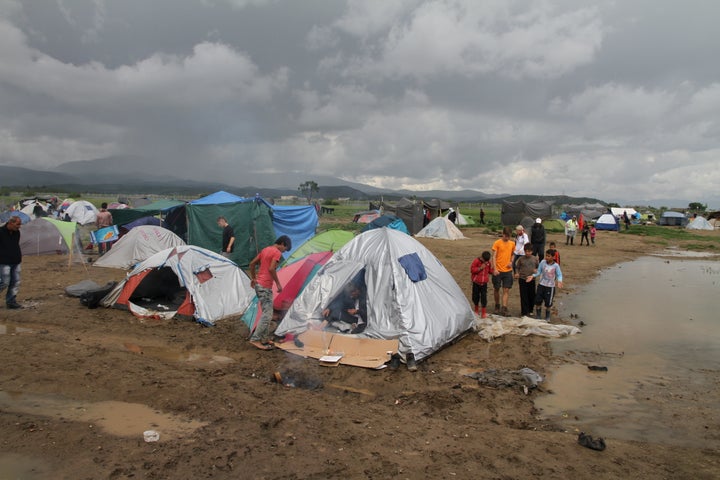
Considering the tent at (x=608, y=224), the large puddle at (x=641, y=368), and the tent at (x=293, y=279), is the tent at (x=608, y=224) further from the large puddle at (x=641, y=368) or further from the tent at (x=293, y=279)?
the tent at (x=293, y=279)

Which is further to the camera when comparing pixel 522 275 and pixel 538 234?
pixel 538 234

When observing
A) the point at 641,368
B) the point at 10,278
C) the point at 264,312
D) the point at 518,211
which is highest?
the point at 518,211

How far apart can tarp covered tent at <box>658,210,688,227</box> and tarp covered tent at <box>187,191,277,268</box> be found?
161 feet

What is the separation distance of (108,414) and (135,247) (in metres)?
11.5

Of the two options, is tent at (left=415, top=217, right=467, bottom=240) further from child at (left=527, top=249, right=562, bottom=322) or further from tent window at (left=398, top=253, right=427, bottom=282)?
tent window at (left=398, top=253, right=427, bottom=282)

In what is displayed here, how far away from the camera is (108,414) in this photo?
15.9 feet

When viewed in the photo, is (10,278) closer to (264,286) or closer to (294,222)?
(264,286)

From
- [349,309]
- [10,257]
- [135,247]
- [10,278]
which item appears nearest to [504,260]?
[349,309]

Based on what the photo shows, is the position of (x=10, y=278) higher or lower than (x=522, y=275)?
lower

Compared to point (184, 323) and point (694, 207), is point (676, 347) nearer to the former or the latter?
point (184, 323)

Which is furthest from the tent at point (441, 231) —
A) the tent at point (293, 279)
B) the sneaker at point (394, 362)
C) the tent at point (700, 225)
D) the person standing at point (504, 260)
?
the tent at point (700, 225)

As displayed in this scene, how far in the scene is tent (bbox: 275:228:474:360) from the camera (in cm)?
717

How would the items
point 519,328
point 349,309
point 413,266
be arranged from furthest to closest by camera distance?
point 519,328 < point 349,309 < point 413,266

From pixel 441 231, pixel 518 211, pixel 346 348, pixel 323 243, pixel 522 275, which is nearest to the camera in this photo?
pixel 346 348
